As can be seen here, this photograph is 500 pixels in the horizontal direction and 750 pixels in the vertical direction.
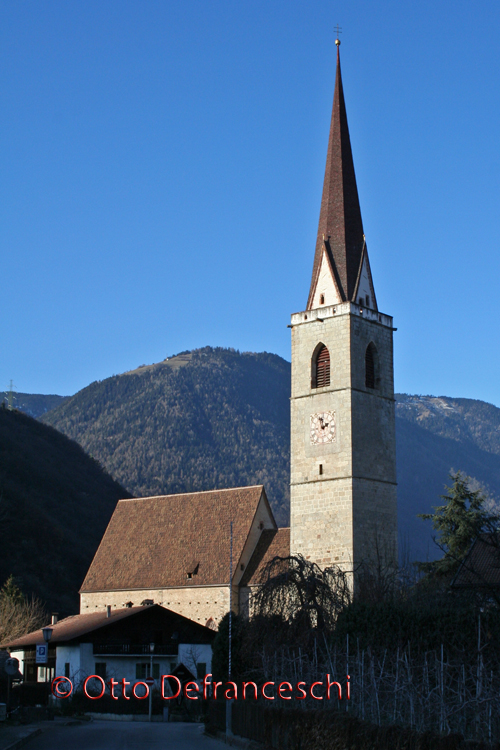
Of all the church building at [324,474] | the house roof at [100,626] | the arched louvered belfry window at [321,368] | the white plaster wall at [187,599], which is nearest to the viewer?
the church building at [324,474]

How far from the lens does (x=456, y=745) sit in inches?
658

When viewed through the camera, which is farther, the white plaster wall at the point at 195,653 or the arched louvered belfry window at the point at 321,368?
the white plaster wall at the point at 195,653

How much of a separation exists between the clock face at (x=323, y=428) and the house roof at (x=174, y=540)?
24.8ft

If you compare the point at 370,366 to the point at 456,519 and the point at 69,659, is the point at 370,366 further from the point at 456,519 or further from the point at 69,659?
the point at 69,659

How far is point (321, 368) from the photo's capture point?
50.8m

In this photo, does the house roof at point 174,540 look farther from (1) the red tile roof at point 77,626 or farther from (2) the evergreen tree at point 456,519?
(2) the evergreen tree at point 456,519

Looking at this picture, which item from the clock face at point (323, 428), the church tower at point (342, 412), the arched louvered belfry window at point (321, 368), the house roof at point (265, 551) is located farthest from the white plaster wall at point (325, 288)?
the house roof at point (265, 551)

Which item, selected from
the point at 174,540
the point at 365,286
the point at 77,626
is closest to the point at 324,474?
the point at 365,286

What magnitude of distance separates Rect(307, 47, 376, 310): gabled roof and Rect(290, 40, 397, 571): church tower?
63 mm

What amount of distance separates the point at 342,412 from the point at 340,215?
1100 cm

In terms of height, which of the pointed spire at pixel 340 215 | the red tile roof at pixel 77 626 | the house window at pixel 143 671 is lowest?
the house window at pixel 143 671

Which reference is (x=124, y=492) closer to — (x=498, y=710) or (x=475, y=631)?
(x=475, y=631)

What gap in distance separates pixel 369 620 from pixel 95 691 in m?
22.1

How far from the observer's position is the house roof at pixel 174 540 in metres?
55.1
